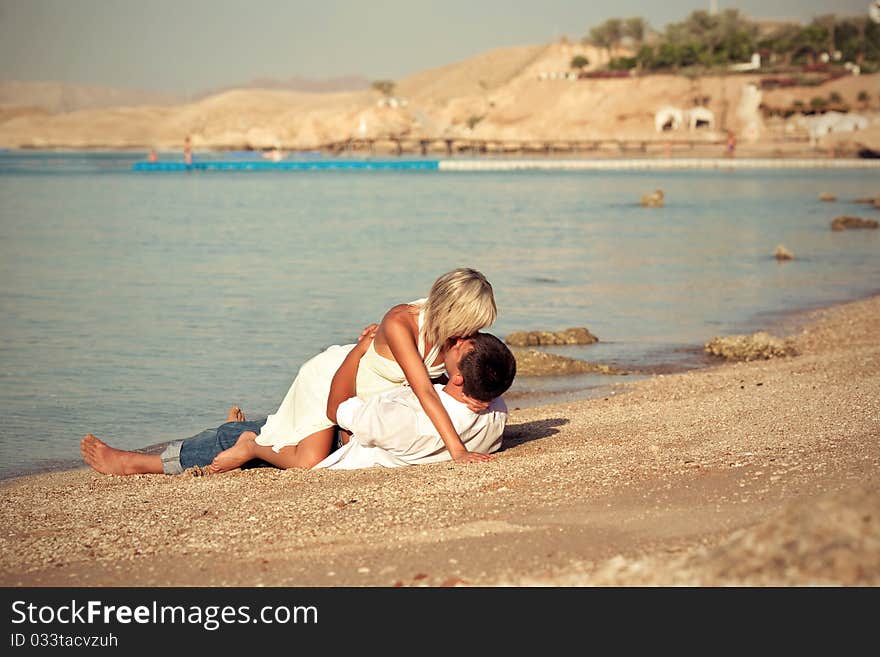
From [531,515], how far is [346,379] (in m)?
1.56

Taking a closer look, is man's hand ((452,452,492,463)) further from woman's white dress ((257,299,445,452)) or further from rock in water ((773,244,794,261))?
rock in water ((773,244,794,261))

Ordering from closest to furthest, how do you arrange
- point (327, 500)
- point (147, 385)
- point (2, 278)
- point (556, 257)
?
point (327, 500)
point (147, 385)
point (2, 278)
point (556, 257)

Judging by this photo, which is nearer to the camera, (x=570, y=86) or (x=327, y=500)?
(x=327, y=500)

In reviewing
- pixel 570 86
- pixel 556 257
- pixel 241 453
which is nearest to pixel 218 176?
pixel 556 257

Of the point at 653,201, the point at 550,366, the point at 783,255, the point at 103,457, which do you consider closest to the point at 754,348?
the point at 550,366

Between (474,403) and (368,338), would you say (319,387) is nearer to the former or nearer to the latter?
(368,338)

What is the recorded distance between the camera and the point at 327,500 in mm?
5168

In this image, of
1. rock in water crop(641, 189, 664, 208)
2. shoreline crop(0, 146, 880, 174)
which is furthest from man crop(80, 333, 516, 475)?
shoreline crop(0, 146, 880, 174)

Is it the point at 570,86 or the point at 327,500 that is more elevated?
the point at 570,86

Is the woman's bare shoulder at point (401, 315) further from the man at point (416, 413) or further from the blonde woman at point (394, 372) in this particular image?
the man at point (416, 413)

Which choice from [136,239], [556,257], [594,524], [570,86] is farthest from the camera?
[570,86]

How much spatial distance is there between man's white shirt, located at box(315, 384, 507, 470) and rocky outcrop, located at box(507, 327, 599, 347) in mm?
6866
